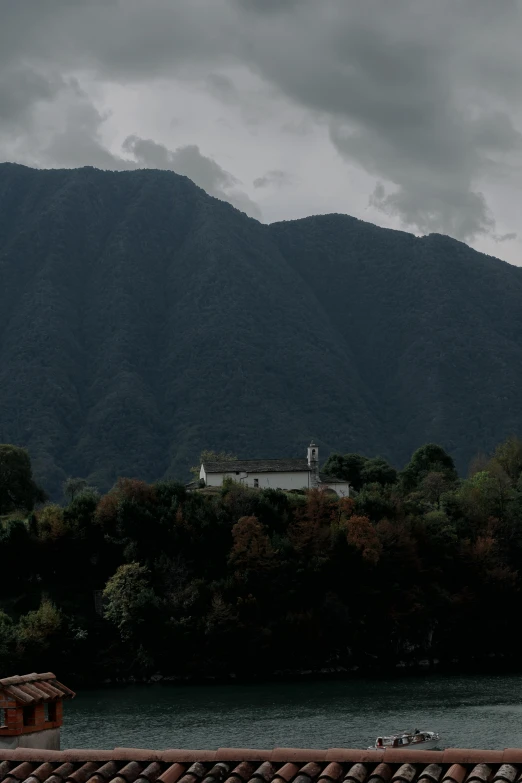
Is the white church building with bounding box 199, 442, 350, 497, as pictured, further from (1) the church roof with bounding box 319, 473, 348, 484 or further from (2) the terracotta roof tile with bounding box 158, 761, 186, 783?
(2) the terracotta roof tile with bounding box 158, 761, 186, 783

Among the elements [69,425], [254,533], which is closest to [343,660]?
[254,533]

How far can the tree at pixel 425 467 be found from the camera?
118800 mm

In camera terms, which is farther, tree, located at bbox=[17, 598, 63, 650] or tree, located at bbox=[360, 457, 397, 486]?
tree, located at bbox=[360, 457, 397, 486]

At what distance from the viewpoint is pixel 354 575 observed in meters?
87.8

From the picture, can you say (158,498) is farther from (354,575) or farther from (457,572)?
(457,572)

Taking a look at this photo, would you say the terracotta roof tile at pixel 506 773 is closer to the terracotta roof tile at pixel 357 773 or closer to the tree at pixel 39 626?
the terracotta roof tile at pixel 357 773

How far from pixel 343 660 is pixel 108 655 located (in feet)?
50.2

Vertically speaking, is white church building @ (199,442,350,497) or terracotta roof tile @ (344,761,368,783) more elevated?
white church building @ (199,442,350,497)

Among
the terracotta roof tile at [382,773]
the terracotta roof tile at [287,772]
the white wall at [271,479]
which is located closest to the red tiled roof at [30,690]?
the terracotta roof tile at [287,772]

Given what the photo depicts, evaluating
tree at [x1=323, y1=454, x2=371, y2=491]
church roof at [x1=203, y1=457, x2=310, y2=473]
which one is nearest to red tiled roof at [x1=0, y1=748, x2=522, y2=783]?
church roof at [x1=203, y1=457, x2=310, y2=473]

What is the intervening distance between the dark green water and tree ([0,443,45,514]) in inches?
1339

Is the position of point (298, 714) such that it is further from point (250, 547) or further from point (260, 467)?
point (260, 467)

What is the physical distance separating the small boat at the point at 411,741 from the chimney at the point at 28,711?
3316cm

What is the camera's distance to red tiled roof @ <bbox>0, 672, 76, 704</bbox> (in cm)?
1438
